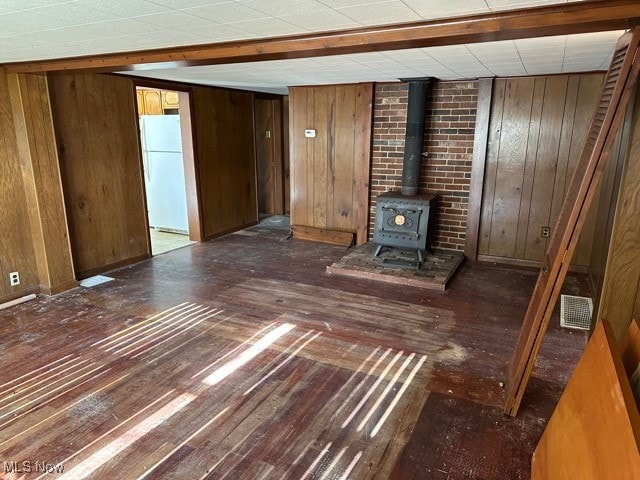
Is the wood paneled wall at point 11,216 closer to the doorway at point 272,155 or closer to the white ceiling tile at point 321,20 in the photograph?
the white ceiling tile at point 321,20

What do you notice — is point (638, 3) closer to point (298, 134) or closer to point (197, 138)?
point (298, 134)

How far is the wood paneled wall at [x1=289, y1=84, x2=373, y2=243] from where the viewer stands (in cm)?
517

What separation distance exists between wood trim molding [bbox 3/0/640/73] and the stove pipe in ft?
7.13

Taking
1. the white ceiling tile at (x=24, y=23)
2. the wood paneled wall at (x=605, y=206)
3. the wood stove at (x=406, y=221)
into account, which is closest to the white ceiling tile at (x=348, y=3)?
the white ceiling tile at (x=24, y=23)

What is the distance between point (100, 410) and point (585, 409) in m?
2.24

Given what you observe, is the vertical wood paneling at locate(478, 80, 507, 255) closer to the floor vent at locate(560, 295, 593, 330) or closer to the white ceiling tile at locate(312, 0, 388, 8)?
the floor vent at locate(560, 295, 593, 330)

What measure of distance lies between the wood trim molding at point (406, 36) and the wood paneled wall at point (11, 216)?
883 millimetres

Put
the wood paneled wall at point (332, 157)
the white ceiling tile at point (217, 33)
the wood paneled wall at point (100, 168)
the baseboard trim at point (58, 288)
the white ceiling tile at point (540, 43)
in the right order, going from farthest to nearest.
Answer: the wood paneled wall at point (332, 157) < the wood paneled wall at point (100, 168) < the baseboard trim at point (58, 288) < the white ceiling tile at point (540, 43) < the white ceiling tile at point (217, 33)

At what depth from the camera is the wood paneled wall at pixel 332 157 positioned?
204 inches

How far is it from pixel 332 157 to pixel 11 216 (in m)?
3.47

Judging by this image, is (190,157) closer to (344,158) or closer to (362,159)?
(344,158)

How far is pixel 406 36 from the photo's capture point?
2.10 metres

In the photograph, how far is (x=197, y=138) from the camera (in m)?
5.36

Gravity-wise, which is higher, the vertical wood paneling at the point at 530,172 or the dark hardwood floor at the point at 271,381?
the vertical wood paneling at the point at 530,172
